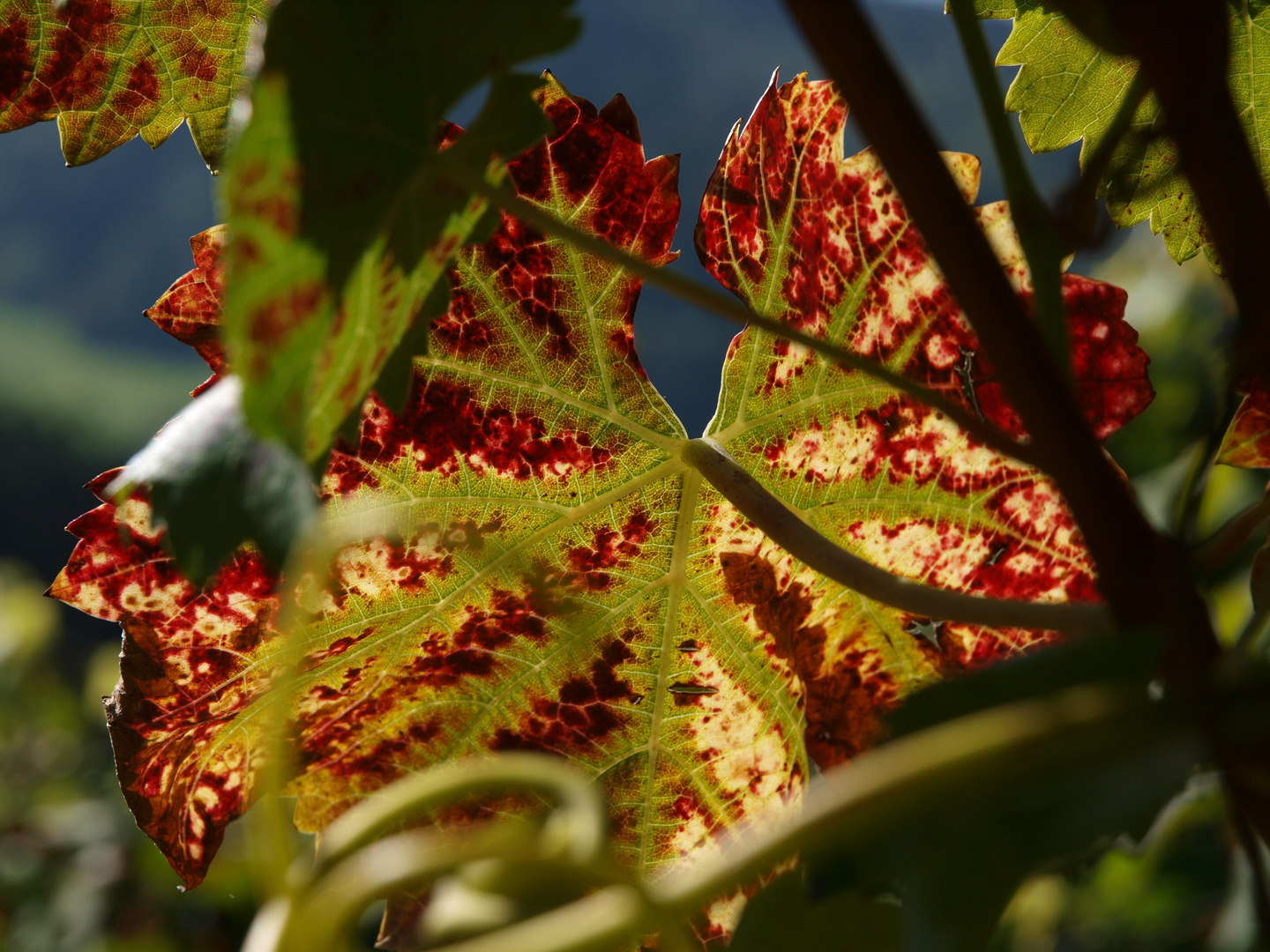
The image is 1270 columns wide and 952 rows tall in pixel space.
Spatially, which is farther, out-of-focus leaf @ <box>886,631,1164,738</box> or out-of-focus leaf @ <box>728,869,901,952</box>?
out-of-focus leaf @ <box>728,869,901,952</box>

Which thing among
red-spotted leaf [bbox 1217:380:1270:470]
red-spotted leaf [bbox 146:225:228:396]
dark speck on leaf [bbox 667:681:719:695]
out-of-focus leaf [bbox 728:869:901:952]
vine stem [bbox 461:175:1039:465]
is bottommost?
dark speck on leaf [bbox 667:681:719:695]

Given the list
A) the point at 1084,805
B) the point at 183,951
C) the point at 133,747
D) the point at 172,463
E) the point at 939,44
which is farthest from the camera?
the point at 939,44

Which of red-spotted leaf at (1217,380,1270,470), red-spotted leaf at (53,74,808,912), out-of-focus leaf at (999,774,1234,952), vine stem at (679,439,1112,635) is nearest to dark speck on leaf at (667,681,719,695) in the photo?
red-spotted leaf at (53,74,808,912)

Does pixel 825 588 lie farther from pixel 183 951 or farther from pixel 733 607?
pixel 183 951

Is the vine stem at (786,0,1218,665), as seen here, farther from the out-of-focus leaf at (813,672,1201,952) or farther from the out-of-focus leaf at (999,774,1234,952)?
the out-of-focus leaf at (999,774,1234,952)

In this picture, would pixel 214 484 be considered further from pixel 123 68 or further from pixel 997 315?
pixel 123 68

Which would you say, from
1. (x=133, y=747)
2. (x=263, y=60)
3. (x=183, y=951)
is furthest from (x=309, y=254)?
(x=183, y=951)

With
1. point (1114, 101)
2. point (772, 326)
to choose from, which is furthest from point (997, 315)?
point (1114, 101)
